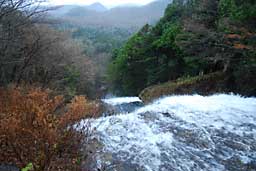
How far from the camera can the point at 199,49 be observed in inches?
851

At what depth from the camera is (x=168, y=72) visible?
29797mm

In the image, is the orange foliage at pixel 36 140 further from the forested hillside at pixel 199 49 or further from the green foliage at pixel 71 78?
the green foliage at pixel 71 78

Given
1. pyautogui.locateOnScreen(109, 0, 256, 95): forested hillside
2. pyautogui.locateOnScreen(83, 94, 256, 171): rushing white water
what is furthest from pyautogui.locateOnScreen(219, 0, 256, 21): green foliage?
pyautogui.locateOnScreen(83, 94, 256, 171): rushing white water

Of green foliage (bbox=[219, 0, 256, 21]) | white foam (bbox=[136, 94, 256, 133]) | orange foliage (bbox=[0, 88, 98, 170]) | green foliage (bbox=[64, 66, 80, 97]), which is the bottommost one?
green foliage (bbox=[64, 66, 80, 97])

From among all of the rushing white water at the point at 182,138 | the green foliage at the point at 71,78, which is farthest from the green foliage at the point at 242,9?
the green foliage at the point at 71,78

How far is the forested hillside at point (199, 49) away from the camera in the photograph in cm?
1709

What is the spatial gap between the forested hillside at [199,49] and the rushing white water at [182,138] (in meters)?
4.80

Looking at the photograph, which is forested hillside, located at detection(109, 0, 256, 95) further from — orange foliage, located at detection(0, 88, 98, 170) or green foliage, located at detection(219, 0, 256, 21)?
orange foliage, located at detection(0, 88, 98, 170)

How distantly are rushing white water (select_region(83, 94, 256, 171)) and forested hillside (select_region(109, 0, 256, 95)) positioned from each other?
4.80 m

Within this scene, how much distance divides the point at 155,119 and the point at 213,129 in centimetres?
187

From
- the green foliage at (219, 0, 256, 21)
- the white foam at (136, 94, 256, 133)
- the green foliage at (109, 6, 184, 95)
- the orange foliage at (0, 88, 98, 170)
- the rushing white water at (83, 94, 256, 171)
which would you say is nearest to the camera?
the orange foliage at (0, 88, 98, 170)

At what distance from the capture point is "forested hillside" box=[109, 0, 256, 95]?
56.1ft

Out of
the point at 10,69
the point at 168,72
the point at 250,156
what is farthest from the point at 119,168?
the point at 168,72

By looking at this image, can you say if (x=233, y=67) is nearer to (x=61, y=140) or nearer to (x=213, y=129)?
(x=213, y=129)
